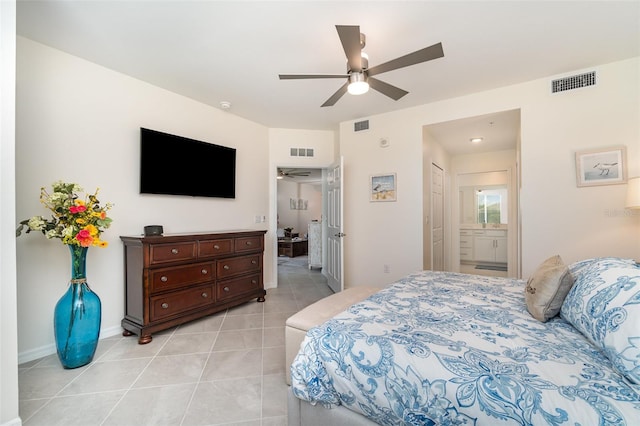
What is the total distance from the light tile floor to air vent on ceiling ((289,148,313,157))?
2.83 meters

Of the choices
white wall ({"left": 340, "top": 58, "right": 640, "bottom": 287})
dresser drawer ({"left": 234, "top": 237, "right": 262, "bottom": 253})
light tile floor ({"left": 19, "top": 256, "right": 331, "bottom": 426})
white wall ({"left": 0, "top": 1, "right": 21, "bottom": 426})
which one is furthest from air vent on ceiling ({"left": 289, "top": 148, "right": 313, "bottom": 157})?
white wall ({"left": 0, "top": 1, "right": 21, "bottom": 426})

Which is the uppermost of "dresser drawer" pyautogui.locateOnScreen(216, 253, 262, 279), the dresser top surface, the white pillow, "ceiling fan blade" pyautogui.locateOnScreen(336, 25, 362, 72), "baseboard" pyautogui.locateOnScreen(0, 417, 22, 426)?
"ceiling fan blade" pyautogui.locateOnScreen(336, 25, 362, 72)

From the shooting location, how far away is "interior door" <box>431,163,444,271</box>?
14.8 ft

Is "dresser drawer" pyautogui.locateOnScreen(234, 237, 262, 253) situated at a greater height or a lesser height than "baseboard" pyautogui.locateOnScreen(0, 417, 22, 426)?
greater

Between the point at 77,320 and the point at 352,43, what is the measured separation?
287cm

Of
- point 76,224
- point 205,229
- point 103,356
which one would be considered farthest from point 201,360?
point 205,229

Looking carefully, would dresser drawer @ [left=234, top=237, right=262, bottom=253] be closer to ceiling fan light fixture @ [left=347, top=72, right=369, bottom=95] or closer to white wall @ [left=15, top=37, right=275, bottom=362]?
white wall @ [left=15, top=37, right=275, bottom=362]

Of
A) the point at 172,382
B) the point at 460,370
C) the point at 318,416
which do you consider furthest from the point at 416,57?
the point at 172,382

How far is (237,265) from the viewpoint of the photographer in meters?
3.41

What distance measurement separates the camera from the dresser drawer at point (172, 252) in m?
2.56

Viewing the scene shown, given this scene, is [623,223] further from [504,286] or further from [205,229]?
[205,229]

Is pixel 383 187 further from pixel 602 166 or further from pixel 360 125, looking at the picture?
pixel 602 166

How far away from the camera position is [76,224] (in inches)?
81.7

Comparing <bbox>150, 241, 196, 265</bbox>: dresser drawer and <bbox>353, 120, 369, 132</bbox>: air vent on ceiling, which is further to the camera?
<bbox>353, 120, 369, 132</bbox>: air vent on ceiling
